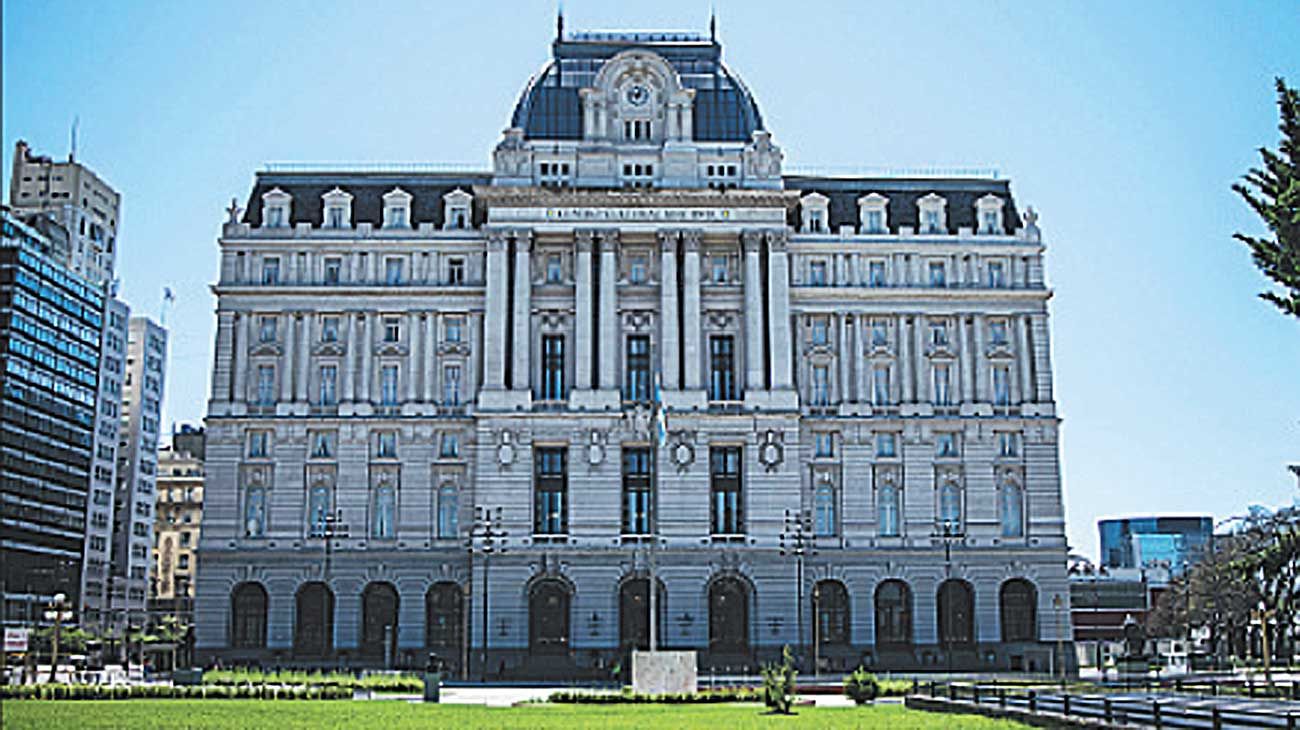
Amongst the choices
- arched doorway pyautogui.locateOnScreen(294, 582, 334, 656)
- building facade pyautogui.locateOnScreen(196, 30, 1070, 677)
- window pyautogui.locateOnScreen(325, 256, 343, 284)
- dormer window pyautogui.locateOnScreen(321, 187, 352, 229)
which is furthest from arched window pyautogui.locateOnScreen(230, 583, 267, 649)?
dormer window pyautogui.locateOnScreen(321, 187, 352, 229)

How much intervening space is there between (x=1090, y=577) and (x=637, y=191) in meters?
77.1

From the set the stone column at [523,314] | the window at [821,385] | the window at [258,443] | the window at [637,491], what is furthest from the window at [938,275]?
the window at [258,443]

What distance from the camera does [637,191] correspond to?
89938 millimetres

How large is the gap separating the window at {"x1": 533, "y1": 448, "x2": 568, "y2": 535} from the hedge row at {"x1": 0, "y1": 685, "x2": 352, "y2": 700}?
101ft

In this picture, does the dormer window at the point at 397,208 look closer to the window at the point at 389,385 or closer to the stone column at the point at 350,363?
the stone column at the point at 350,363

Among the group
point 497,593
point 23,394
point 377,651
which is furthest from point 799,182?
point 23,394

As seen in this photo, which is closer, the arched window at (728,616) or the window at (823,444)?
the arched window at (728,616)

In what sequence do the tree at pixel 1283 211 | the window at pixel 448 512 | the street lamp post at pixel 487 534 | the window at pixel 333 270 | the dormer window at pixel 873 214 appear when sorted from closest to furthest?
the tree at pixel 1283 211
the street lamp post at pixel 487 534
the window at pixel 448 512
the window at pixel 333 270
the dormer window at pixel 873 214

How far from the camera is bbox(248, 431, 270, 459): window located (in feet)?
291

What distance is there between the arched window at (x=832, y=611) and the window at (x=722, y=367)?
14.2 meters

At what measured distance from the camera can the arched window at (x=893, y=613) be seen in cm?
8706

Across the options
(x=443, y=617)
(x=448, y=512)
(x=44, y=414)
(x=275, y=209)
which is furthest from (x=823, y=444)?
(x=44, y=414)

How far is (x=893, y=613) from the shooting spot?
288ft

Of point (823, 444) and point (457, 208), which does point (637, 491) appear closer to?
point (823, 444)
